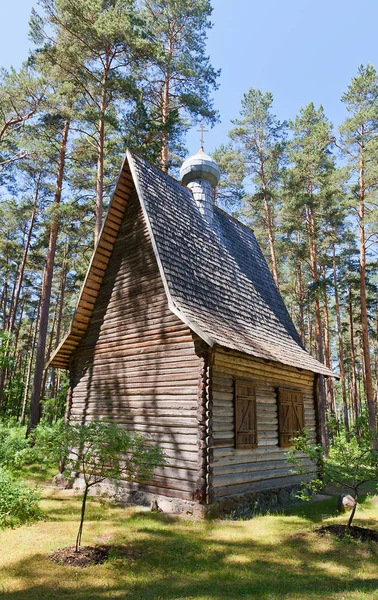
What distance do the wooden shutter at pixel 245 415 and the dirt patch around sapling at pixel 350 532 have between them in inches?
95.7

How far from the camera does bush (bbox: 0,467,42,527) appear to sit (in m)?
7.20

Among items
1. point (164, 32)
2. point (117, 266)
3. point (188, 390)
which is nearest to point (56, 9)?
point (164, 32)

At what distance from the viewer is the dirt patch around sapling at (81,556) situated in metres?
5.84

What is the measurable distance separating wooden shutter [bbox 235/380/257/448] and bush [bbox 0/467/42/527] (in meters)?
4.53

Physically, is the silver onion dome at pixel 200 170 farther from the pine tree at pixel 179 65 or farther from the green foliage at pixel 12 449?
the green foliage at pixel 12 449

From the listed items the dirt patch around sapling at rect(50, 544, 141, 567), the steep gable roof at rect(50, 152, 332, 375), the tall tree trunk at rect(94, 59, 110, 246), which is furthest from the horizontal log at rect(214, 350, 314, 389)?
the tall tree trunk at rect(94, 59, 110, 246)

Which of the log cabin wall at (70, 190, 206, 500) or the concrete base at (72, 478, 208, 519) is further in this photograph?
the log cabin wall at (70, 190, 206, 500)

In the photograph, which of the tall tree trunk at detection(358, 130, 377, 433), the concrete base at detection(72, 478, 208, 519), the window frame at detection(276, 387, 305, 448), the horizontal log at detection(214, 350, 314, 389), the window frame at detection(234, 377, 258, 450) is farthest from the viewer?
the tall tree trunk at detection(358, 130, 377, 433)

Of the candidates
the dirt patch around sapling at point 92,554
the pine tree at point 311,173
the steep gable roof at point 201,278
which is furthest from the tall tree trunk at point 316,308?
the dirt patch around sapling at point 92,554

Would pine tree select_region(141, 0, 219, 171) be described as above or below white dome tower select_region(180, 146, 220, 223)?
above

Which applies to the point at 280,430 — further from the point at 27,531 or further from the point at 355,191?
the point at 355,191

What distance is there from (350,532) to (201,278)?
6.73 m

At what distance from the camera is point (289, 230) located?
75.9ft

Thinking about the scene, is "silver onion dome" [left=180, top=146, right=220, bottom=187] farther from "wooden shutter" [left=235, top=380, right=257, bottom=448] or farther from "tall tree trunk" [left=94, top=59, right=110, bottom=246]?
"wooden shutter" [left=235, top=380, right=257, bottom=448]
